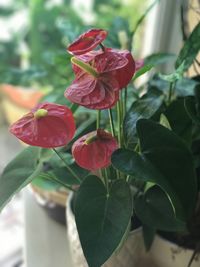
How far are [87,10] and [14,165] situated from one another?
0.87 meters

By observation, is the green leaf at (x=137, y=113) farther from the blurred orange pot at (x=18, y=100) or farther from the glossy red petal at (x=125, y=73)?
the blurred orange pot at (x=18, y=100)

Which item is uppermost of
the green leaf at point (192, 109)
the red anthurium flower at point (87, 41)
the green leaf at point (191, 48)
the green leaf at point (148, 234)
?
the red anthurium flower at point (87, 41)

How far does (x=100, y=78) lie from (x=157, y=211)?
23 cm

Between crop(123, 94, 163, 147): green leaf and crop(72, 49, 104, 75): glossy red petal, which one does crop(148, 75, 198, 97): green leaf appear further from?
crop(72, 49, 104, 75): glossy red petal

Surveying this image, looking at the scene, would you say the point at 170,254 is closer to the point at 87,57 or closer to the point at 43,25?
the point at 87,57

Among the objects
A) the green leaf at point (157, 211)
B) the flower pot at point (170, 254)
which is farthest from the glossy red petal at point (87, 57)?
the flower pot at point (170, 254)

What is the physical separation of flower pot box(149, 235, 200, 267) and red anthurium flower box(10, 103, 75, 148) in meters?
0.30

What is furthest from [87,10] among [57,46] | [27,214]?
[27,214]

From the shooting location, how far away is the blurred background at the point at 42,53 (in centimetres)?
Result: 79

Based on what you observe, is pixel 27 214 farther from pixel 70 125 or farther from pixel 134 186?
pixel 70 125

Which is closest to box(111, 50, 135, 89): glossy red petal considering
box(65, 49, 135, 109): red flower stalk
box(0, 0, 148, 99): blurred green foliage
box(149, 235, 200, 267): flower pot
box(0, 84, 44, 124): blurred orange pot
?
box(65, 49, 135, 109): red flower stalk

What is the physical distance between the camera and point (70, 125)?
0.49 meters

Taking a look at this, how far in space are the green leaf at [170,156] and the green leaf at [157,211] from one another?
0.05 m

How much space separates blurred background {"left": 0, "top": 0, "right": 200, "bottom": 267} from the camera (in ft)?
2.60
